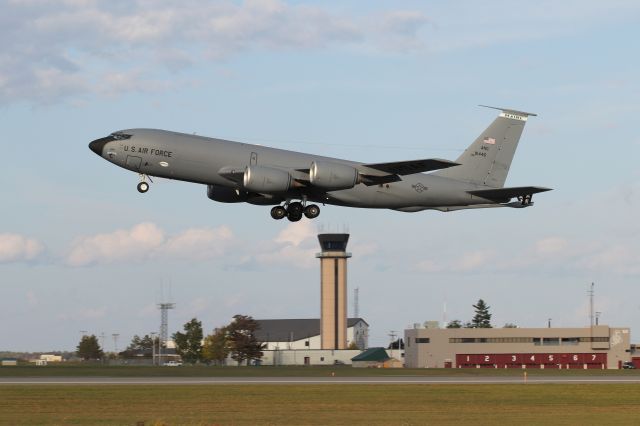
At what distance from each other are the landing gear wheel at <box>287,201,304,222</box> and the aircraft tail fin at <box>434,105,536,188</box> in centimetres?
925

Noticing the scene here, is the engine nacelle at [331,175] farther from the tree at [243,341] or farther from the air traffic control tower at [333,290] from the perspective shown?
the air traffic control tower at [333,290]

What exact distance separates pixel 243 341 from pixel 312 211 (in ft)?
296

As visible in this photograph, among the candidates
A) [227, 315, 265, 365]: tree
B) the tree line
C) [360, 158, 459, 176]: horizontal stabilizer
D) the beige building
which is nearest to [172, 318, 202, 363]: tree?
the tree line

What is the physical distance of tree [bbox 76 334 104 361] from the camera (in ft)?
607

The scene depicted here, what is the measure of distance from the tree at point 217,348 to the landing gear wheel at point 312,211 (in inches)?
3954

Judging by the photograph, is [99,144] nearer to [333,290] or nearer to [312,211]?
[312,211]

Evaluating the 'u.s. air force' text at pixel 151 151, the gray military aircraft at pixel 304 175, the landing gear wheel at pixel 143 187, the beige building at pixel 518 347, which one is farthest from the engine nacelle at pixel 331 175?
the beige building at pixel 518 347

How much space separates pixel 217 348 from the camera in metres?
161

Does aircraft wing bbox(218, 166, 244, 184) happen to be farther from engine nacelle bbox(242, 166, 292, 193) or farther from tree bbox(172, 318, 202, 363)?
tree bbox(172, 318, 202, 363)

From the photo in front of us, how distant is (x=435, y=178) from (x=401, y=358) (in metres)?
103

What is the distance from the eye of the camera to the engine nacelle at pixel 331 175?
175 feet

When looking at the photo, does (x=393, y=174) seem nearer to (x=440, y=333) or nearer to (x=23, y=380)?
(x=23, y=380)
